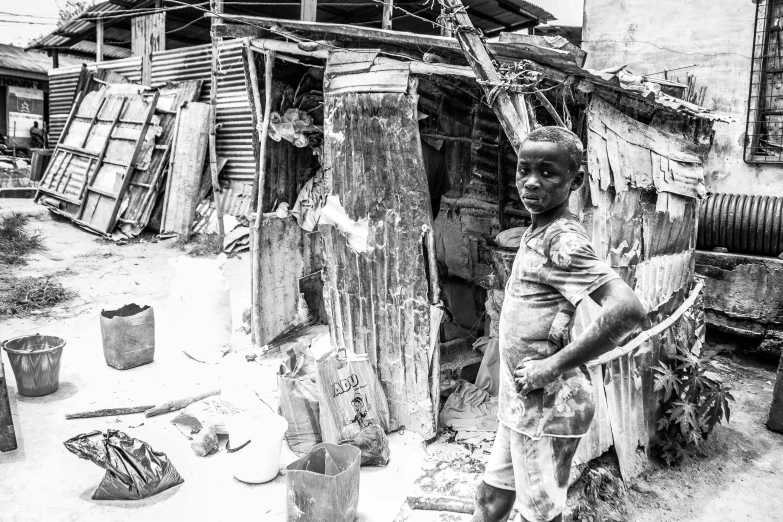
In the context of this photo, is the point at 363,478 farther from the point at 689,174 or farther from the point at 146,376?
the point at 689,174

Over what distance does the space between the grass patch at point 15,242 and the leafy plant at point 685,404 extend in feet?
31.0

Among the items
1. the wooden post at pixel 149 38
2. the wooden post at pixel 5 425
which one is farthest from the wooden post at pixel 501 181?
the wooden post at pixel 149 38

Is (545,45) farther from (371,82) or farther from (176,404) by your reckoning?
(176,404)

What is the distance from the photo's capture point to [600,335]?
80.0 inches

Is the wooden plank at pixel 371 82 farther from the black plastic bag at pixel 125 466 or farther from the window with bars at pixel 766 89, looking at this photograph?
the window with bars at pixel 766 89

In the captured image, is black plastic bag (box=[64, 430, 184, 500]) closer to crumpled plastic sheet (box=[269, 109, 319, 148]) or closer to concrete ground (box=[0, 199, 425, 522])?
concrete ground (box=[0, 199, 425, 522])

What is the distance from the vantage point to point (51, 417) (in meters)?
4.77

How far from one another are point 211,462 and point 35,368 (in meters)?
2.02

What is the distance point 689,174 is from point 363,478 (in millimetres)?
4008

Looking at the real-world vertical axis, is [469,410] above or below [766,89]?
below

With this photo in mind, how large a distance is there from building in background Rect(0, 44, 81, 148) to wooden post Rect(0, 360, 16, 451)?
19435 millimetres

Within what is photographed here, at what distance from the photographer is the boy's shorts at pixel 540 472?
236cm

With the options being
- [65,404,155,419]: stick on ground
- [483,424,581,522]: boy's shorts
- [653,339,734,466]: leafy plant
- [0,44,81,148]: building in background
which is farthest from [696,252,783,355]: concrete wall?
[0,44,81,148]: building in background

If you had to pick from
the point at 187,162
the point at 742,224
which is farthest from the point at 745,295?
the point at 187,162
